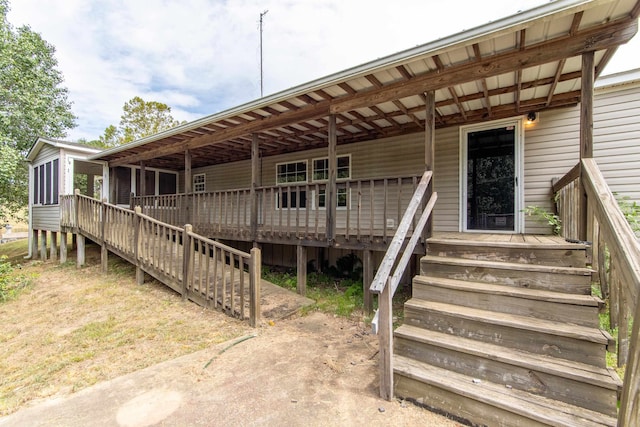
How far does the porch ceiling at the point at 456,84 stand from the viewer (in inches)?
121

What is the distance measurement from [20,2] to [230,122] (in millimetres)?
13005

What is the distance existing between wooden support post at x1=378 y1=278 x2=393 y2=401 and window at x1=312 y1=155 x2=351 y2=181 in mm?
5373

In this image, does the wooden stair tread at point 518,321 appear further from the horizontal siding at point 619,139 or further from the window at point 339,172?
the window at point 339,172

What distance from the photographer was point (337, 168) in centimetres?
786

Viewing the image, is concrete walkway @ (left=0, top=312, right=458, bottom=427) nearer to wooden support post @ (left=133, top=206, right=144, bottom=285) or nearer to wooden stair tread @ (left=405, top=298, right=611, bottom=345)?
wooden stair tread @ (left=405, top=298, right=611, bottom=345)

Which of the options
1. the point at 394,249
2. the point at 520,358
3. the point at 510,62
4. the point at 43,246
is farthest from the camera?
the point at 43,246

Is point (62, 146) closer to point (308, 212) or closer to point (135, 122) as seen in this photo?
point (308, 212)

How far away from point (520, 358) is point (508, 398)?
1.12 feet

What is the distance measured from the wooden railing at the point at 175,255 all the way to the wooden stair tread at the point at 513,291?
2.45 m

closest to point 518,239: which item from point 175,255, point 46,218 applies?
point 175,255

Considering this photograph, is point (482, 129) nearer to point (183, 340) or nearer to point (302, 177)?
point (302, 177)

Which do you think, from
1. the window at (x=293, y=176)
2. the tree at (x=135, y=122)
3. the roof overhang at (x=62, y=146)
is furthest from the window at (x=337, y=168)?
the tree at (x=135, y=122)

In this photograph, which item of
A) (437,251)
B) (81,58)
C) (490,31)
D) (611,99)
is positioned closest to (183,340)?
(437,251)

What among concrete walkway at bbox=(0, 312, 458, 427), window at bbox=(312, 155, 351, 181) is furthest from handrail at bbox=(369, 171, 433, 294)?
window at bbox=(312, 155, 351, 181)
